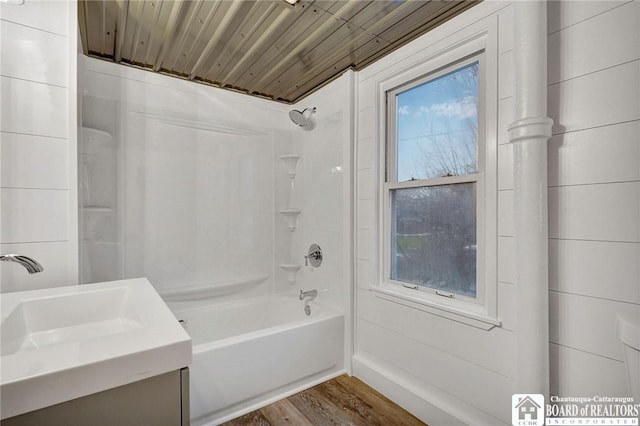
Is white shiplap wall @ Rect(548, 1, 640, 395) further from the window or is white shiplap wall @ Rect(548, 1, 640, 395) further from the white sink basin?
Result: the white sink basin

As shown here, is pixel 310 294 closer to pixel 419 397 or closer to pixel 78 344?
pixel 419 397

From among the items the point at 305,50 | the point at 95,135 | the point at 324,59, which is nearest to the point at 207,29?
the point at 305,50

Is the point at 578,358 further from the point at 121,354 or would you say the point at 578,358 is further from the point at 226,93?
Answer: the point at 226,93

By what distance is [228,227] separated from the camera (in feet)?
8.82

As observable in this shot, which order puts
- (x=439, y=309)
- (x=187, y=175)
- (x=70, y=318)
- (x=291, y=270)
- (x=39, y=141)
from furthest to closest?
(x=291, y=270)
(x=187, y=175)
(x=439, y=309)
(x=39, y=141)
(x=70, y=318)

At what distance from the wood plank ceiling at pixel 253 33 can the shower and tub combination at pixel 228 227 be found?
274 mm

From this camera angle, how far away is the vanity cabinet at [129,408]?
2.03 feet

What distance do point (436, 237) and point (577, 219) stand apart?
0.69m

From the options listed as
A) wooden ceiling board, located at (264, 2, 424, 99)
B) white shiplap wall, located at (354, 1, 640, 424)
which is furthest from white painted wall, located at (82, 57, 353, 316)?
white shiplap wall, located at (354, 1, 640, 424)

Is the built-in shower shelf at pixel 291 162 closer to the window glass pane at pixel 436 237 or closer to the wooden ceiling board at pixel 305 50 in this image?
the wooden ceiling board at pixel 305 50

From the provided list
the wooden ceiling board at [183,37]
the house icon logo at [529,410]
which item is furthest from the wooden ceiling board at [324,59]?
the house icon logo at [529,410]

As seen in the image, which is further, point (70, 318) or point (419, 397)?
point (419, 397)

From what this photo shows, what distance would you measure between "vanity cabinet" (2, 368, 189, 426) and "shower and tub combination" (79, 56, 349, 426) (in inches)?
39.8

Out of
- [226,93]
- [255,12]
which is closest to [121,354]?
[255,12]
